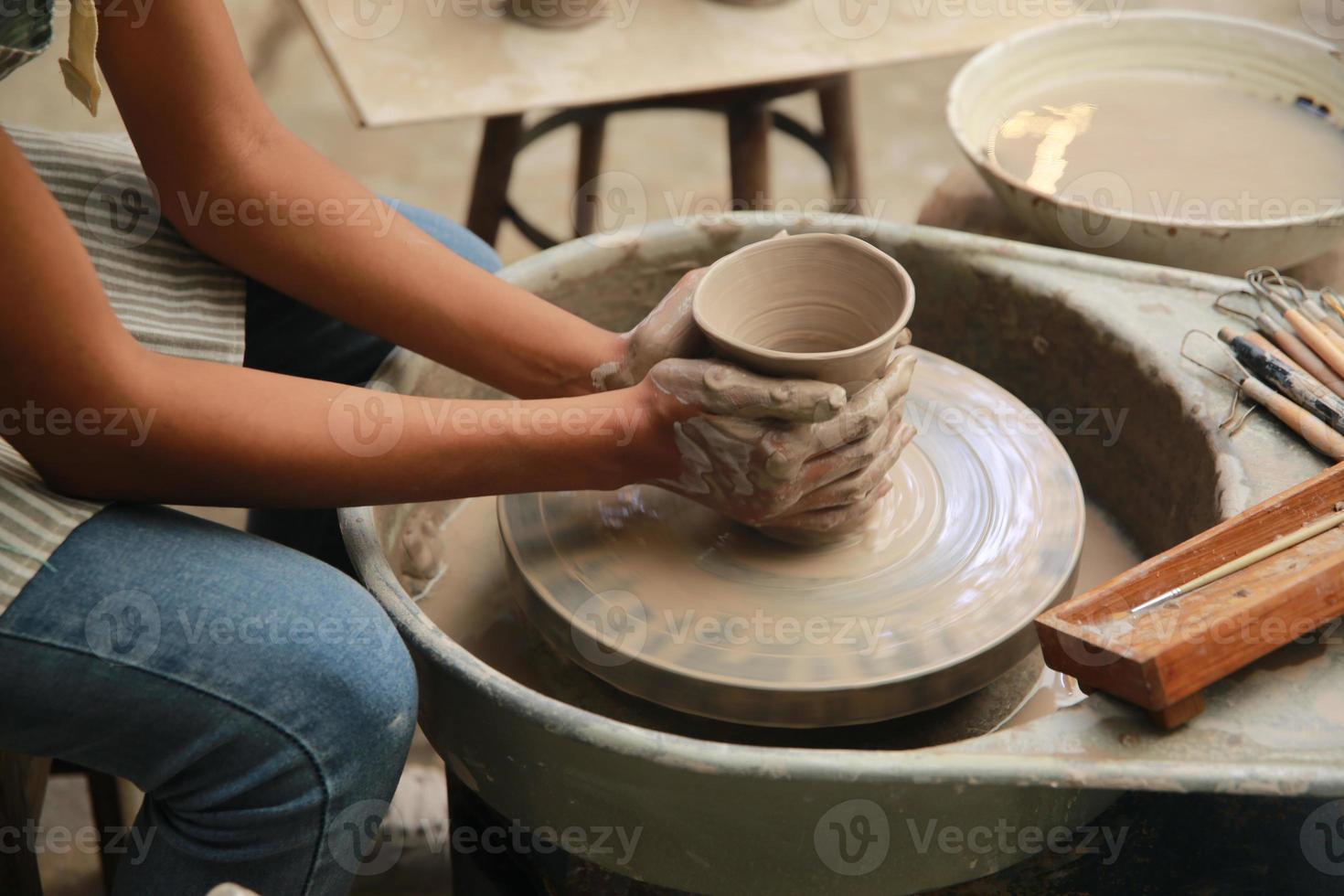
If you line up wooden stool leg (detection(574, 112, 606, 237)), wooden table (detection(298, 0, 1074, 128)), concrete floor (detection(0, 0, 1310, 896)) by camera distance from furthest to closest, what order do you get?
concrete floor (detection(0, 0, 1310, 896)), wooden stool leg (detection(574, 112, 606, 237)), wooden table (detection(298, 0, 1074, 128))

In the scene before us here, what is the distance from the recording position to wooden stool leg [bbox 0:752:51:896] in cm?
165

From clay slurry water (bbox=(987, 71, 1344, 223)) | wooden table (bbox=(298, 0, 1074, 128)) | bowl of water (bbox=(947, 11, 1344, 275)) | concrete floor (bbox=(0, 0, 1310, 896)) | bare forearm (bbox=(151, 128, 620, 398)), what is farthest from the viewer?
concrete floor (bbox=(0, 0, 1310, 896))

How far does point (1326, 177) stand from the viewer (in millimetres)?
1998

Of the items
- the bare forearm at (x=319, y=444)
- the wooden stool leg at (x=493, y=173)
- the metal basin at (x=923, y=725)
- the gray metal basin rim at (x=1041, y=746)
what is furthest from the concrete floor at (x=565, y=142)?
the gray metal basin rim at (x=1041, y=746)

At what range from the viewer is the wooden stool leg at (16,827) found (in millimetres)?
1646

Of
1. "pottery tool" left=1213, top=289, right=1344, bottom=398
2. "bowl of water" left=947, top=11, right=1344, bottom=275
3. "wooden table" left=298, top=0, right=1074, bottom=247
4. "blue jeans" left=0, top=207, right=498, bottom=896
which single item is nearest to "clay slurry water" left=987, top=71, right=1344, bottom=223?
"bowl of water" left=947, top=11, right=1344, bottom=275

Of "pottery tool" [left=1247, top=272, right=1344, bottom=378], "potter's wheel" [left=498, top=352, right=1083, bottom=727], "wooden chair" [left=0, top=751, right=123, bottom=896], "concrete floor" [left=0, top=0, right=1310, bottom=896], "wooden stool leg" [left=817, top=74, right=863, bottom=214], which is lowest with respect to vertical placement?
"concrete floor" [left=0, top=0, right=1310, bottom=896]

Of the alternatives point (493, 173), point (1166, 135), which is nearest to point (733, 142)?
point (493, 173)

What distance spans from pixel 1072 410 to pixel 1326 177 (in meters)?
0.61

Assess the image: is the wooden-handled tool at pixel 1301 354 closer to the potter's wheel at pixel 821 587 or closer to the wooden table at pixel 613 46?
the potter's wheel at pixel 821 587

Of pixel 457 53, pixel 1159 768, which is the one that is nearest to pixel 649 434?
pixel 1159 768

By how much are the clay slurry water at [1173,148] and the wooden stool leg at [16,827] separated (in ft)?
5.62

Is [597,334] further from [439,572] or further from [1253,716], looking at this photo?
[1253,716]

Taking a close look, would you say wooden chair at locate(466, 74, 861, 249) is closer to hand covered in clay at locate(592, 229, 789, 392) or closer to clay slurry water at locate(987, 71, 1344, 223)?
clay slurry water at locate(987, 71, 1344, 223)
